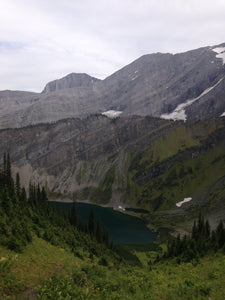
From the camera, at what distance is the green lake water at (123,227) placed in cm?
12059

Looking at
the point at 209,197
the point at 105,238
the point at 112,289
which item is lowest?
the point at 209,197

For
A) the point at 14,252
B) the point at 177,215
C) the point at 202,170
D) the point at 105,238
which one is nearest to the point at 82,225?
the point at 105,238

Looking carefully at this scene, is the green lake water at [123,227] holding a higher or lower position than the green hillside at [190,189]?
lower

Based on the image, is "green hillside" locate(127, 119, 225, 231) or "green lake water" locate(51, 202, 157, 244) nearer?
"green lake water" locate(51, 202, 157, 244)

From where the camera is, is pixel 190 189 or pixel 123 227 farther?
pixel 190 189

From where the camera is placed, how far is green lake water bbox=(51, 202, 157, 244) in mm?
120588

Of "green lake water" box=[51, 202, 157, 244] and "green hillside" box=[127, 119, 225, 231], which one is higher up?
"green hillside" box=[127, 119, 225, 231]

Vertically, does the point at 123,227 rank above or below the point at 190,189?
below

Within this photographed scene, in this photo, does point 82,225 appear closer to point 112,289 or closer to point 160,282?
point 160,282

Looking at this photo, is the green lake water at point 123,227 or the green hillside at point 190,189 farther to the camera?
the green hillside at point 190,189

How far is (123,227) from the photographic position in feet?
454

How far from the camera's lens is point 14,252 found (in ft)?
65.8

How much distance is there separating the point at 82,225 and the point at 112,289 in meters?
58.7

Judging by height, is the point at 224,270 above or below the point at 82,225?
above
